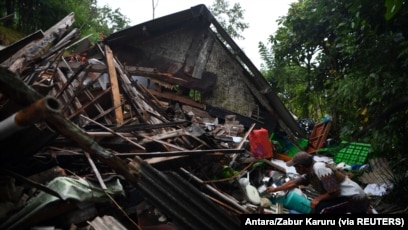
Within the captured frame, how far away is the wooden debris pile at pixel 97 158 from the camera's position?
7.51 feet

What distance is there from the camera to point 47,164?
11.3 ft

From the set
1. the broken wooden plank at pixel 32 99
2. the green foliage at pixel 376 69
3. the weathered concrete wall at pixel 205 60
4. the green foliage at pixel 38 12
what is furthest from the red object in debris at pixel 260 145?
the green foliage at pixel 38 12

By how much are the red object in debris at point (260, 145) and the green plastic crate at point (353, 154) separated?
2060 mm

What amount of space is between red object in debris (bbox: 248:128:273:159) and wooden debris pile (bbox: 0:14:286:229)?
83 cm

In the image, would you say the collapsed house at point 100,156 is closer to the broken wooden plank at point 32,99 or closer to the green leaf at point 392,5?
the broken wooden plank at point 32,99

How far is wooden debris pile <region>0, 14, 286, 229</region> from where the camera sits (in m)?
2.29

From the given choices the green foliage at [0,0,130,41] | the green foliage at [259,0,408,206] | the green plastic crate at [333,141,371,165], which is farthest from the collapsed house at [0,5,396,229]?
the green foliage at [0,0,130,41]

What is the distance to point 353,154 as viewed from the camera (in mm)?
7449

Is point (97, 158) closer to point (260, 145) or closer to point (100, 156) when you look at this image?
point (100, 156)

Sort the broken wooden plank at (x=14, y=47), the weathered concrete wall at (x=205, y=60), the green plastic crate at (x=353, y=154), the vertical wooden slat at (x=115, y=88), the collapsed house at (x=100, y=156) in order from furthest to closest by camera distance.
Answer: the weathered concrete wall at (x=205, y=60)
the green plastic crate at (x=353, y=154)
the vertical wooden slat at (x=115, y=88)
the broken wooden plank at (x=14, y=47)
the collapsed house at (x=100, y=156)

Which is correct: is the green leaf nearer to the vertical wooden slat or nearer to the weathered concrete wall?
the vertical wooden slat

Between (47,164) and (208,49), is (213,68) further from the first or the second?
(47,164)

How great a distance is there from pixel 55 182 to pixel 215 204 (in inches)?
72.3

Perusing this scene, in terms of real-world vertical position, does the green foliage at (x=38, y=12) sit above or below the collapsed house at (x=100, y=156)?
above
